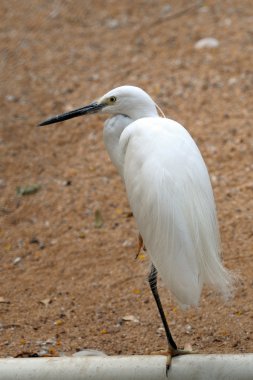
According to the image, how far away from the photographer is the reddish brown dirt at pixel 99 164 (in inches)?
157

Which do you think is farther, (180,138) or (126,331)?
(126,331)

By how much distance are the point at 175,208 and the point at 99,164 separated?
2.30m

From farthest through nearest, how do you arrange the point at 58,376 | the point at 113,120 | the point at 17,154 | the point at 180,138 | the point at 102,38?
the point at 102,38 < the point at 17,154 < the point at 113,120 < the point at 180,138 < the point at 58,376

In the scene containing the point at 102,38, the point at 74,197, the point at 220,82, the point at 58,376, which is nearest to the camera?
the point at 58,376

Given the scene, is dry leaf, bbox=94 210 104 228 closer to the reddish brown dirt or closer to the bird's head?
the reddish brown dirt

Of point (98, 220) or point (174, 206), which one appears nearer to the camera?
point (174, 206)

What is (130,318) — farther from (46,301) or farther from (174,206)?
(174,206)

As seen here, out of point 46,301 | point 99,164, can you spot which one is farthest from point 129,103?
point 99,164

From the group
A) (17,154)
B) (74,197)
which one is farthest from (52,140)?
(74,197)

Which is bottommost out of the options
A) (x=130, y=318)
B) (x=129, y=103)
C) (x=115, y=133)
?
(x=130, y=318)

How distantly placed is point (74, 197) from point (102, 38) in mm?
2339

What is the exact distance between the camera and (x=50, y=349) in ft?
12.5

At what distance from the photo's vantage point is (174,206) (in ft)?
10.3

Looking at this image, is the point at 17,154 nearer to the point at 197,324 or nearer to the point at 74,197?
the point at 74,197
